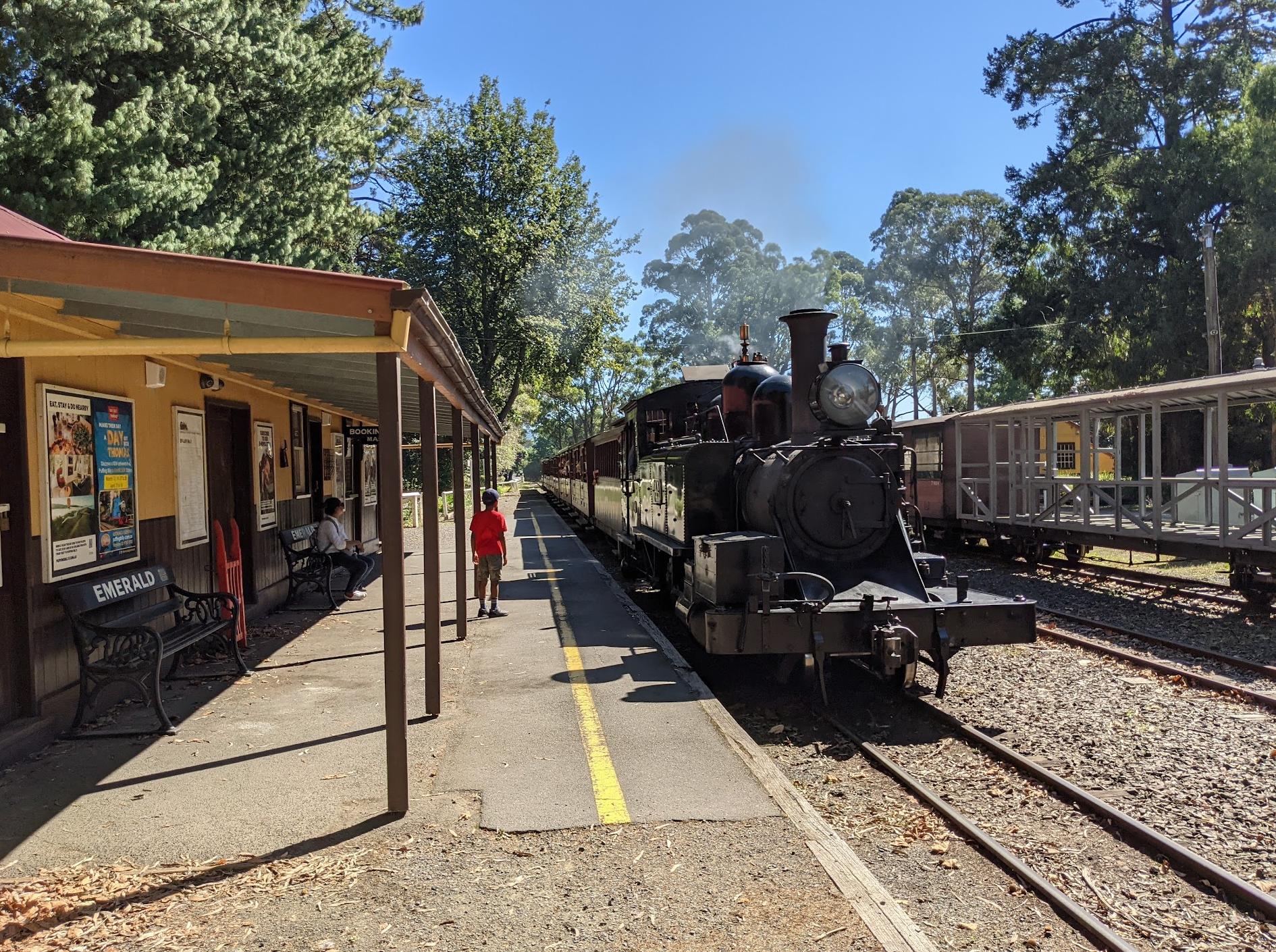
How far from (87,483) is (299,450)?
6.16 m

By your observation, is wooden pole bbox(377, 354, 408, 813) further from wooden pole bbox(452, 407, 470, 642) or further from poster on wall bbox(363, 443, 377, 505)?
poster on wall bbox(363, 443, 377, 505)

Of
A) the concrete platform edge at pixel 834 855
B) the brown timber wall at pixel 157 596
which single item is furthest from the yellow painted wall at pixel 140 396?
the concrete platform edge at pixel 834 855

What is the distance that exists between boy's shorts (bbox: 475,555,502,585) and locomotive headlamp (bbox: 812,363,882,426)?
4.22 metres

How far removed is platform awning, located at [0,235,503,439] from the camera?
3979 mm

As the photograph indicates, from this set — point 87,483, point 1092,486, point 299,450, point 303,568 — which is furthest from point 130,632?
point 1092,486

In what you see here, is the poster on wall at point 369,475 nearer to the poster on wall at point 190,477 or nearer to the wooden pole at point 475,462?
the wooden pole at point 475,462

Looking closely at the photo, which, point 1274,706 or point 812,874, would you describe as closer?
point 812,874

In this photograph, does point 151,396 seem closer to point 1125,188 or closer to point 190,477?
point 190,477

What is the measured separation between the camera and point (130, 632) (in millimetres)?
5695

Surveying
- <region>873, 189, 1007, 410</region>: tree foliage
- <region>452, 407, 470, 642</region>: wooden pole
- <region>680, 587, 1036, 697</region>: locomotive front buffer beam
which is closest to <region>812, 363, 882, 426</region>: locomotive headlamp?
<region>680, 587, 1036, 697</region>: locomotive front buffer beam

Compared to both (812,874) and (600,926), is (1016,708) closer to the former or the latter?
(812,874)

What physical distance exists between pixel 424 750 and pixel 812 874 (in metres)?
2.59

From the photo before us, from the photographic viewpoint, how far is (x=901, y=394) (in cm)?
5553

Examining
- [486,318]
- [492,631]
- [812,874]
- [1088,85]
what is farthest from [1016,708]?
[1088,85]
